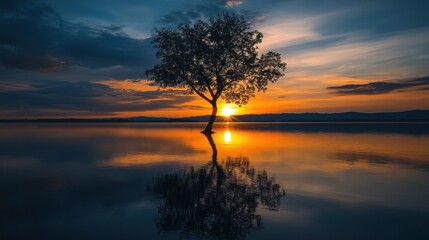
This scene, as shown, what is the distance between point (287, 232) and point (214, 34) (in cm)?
4579

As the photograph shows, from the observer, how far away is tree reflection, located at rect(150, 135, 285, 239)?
7.60 meters

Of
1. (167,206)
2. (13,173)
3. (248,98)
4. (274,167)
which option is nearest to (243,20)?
(248,98)

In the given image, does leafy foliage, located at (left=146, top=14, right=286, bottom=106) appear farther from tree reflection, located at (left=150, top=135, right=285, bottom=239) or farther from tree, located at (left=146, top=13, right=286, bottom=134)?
tree reflection, located at (left=150, top=135, right=285, bottom=239)

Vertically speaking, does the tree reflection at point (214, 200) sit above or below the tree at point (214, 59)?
below

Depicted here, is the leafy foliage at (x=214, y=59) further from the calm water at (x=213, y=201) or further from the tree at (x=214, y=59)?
the calm water at (x=213, y=201)

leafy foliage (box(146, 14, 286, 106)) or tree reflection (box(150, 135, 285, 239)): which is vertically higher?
leafy foliage (box(146, 14, 286, 106))

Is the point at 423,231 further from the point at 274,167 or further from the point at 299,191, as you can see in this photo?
the point at 274,167

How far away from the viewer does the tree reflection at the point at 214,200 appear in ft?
24.9

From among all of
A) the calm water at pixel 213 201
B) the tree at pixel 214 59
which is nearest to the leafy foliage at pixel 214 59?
the tree at pixel 214 59

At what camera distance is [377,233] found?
7289 mm

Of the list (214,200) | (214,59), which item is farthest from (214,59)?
(214,200)

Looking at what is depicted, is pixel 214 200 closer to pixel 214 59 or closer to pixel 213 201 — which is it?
pixel 213 201

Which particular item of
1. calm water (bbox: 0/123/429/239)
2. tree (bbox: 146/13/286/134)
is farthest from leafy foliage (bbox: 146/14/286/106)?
calm water (bbox: 0/123/429/239)

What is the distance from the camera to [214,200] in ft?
32.9
